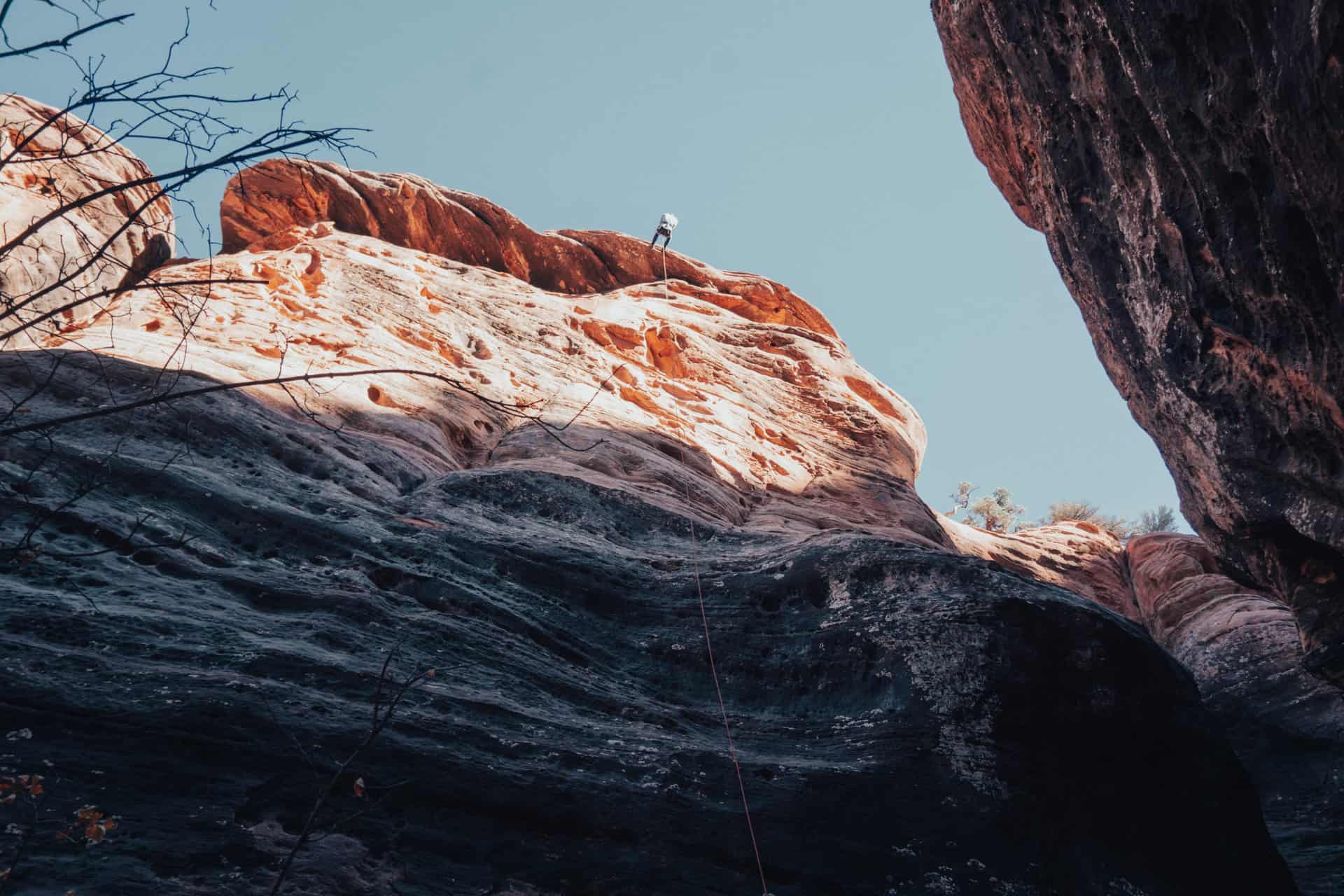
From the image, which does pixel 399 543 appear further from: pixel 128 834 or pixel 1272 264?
pixel 1272 264

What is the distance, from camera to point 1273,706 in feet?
35.6

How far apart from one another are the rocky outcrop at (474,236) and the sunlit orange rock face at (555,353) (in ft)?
0.15

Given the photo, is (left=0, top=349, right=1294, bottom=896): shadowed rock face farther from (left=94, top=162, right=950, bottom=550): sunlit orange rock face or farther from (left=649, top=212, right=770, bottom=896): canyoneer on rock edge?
(left=94, top=162, right=950, bottom=550): sunlit orange rock face

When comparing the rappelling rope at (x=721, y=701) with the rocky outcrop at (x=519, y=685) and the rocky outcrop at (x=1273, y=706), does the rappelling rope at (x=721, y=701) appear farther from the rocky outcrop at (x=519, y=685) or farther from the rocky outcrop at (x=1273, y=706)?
the rocky outcrop at (x=1273, y=706)

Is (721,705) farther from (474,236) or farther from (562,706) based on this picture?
(474,236)

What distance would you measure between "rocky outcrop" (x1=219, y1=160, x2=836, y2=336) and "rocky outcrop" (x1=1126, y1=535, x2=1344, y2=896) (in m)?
9.78

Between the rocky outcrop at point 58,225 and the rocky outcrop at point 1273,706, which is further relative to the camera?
the rocky outcrop at point 58,225

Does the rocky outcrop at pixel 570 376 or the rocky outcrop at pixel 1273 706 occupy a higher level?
the rocky outcrop at pixel 570 376

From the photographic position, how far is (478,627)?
6641 millimetres

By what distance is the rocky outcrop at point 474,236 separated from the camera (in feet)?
59.9

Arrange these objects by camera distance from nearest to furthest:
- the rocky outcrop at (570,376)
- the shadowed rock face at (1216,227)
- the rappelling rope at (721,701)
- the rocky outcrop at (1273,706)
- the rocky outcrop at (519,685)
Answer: the rocky outcrop at (519,685)
the rappelling rope at (721,701)
the shadowed rock face at (1216,227)
the rocky outcrop at (1273,706)
the rocky outcrop at (570,376)

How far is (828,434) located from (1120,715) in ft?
37.3

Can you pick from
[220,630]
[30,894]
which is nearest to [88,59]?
[30,894]

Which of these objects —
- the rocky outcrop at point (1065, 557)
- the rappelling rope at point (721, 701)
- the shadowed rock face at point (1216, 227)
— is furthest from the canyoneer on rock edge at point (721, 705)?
the rocky outcrop at point (1065, 557)
